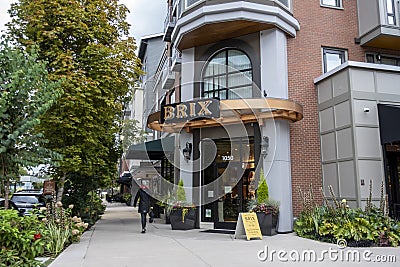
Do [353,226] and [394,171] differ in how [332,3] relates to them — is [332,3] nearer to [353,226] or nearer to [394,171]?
[394,171]

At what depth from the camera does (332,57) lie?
562 inches

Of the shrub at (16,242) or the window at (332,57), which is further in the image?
the window at (332,57)

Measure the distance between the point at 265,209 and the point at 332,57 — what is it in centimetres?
680

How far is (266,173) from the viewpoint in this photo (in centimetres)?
1255

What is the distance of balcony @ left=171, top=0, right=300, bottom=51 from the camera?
12.9 m

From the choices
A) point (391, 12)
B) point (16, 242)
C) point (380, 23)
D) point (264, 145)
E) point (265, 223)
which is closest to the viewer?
point (16, 242)

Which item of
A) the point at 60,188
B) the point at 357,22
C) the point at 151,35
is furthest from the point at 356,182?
the point at 151,35

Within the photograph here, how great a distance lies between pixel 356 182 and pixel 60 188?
9671mm

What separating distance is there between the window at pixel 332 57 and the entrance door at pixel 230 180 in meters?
4.32

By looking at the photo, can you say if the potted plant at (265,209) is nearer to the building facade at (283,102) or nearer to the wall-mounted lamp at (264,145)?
the building facade at (283,102)

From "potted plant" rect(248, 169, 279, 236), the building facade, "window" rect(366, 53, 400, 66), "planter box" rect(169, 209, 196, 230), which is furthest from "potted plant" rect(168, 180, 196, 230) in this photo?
"window" rect(366, 53, 400, 66)

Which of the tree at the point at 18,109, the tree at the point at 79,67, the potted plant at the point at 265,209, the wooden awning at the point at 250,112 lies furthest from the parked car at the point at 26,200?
the potted plant at the point at 265,209

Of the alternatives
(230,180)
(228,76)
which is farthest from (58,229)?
(228,76)

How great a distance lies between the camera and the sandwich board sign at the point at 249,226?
10.5 meters
